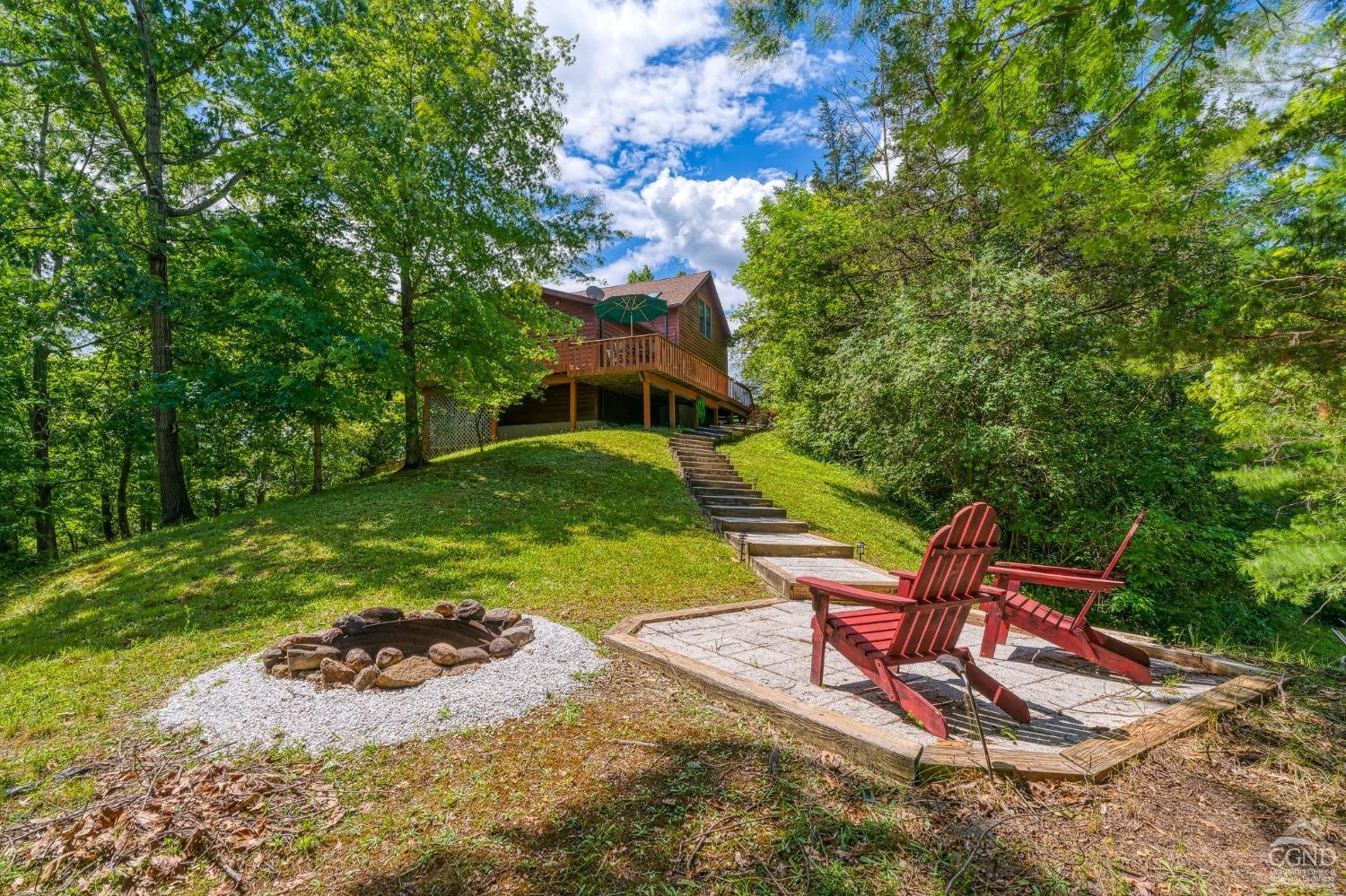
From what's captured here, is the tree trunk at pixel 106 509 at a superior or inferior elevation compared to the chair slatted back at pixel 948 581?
inferior

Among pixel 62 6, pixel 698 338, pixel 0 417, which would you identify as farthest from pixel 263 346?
pixel 698 338

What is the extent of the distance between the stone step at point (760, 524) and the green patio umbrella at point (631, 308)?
29.2 feet

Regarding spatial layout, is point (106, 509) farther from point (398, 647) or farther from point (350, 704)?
point (350, 704)

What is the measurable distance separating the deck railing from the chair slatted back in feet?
39.0

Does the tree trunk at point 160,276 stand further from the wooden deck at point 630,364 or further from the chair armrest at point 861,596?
the chair armrest at point 861,596

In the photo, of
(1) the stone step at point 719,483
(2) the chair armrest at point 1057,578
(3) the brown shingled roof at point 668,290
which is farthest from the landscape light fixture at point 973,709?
(3) the brown shingled roof at point 668,290

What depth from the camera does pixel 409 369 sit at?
9.94 meters

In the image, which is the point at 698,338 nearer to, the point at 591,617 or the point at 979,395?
the point at 979,395

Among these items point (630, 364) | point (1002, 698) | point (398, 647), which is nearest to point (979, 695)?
point (1002, 698)

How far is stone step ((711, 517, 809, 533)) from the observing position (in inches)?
322

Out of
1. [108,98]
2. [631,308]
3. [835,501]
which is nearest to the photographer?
[108,98]

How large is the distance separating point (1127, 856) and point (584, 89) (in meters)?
13.7

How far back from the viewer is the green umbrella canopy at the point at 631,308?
51.7ft

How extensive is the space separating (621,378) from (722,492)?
630 centimetres
